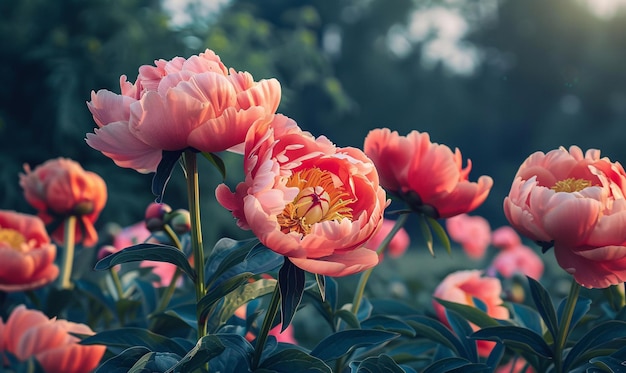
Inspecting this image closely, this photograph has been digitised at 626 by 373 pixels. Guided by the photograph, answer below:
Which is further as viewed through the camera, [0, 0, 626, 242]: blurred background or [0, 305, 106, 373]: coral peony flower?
[0, 0, 626, 242]: blurred background

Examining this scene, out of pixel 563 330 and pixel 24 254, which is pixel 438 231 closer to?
pixel 563 330

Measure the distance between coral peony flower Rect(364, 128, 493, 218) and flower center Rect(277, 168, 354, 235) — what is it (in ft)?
0.89

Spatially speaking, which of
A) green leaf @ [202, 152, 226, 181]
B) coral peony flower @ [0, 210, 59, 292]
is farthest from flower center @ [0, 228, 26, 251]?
green leaf @ [202, 152, 226, 181]

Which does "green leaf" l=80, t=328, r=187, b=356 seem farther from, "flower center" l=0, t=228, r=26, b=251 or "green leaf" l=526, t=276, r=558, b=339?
"flower center" l=0, t=228, r=26, b=251

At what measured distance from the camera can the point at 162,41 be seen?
428cm

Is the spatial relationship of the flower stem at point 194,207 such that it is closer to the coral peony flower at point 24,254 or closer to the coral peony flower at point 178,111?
the coral peony flower at point 178,111

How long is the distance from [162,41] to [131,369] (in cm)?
384

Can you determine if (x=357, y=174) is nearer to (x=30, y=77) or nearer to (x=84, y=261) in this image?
(x=84, y=261)

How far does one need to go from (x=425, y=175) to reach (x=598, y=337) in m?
0.28

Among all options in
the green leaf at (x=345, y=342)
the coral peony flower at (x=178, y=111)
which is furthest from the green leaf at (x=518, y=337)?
the coral peony flower at (x=178, y=111)

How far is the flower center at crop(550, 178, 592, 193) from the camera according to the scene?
2.68ft

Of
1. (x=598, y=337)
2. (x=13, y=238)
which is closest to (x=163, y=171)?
(x=598, y=337)

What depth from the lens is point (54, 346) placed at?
98cm

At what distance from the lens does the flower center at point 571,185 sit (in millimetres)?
815
